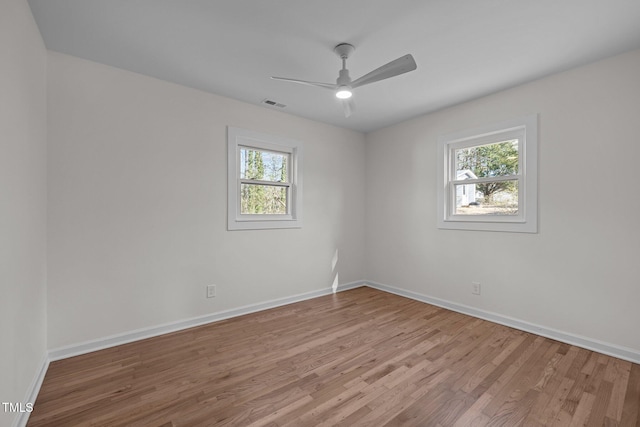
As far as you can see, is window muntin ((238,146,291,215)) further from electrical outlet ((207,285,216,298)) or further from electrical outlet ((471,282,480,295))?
electrical outlet ((471,282,480,295))

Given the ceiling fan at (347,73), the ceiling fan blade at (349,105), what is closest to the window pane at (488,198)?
the ceiling fan blade at (349,105)

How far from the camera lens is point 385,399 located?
185 centimetres

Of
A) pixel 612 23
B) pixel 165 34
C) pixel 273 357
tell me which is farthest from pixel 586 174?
pixel 165 34

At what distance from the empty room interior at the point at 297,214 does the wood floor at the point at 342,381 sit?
18 millimetres

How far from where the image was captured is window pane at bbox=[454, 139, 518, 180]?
3145mm

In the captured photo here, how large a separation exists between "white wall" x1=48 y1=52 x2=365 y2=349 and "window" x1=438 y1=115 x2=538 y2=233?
2042 millimetres

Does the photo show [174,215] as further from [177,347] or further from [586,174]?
[586,174]

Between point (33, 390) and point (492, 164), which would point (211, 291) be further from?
point (492, 164)

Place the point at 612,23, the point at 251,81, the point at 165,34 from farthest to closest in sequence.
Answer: the point at 251,81, the point at 165,34, the point at 612,23

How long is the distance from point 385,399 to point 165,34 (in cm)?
298

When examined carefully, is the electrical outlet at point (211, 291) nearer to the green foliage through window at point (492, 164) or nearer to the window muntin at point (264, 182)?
the window muntin at point (264, 182)

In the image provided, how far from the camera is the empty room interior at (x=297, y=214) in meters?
1.81

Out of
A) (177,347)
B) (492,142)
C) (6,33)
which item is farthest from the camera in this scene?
(492,142)

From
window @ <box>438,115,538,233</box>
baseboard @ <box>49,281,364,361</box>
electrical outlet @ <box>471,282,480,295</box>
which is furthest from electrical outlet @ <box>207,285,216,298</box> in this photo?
electrical outlet @ <box>471,282,480,295</box>
